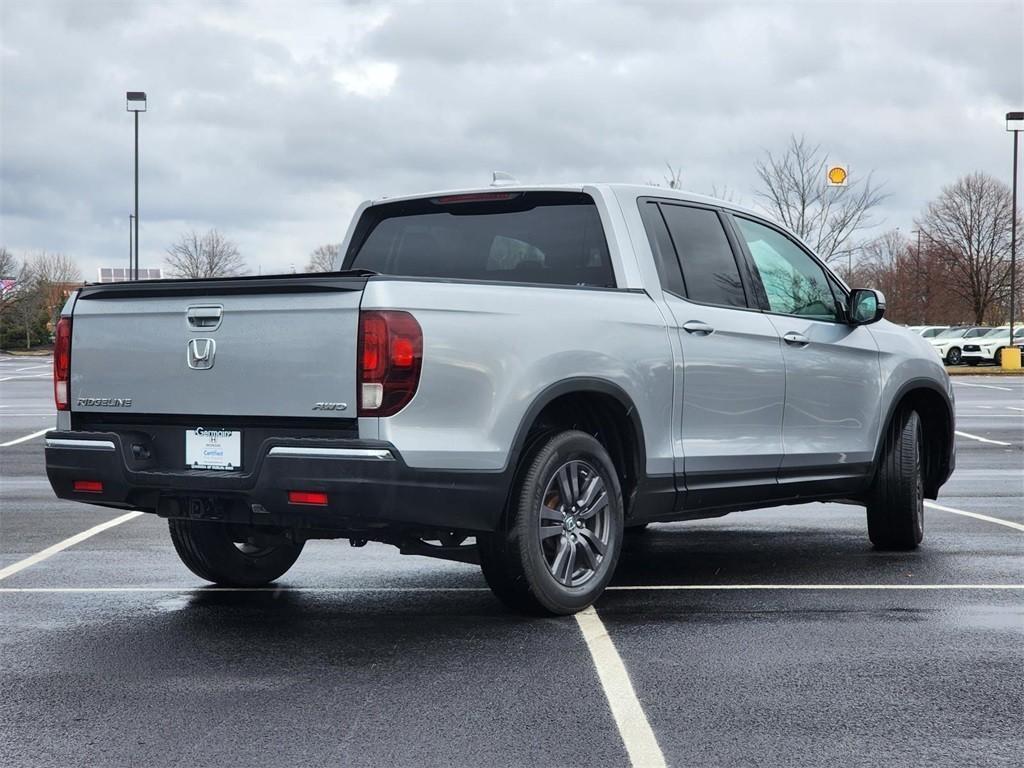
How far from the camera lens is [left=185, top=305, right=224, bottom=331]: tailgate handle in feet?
18.4

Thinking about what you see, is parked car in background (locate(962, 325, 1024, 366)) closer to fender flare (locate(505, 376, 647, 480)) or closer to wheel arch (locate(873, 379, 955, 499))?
wheel arch (locate(873, 379, 955, 499))

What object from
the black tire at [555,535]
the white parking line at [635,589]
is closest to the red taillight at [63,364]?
the white parking line at [635,589]

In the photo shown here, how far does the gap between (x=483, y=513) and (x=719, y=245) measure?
2444mm

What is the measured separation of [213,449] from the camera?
221 inches

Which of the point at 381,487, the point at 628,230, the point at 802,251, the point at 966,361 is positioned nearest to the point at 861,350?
the point at 802,251

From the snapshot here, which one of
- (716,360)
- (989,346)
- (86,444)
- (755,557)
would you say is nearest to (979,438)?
(755,557)

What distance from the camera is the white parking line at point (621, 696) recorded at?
4.12 metres

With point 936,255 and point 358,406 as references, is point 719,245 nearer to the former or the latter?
point 358,406

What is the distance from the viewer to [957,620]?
241 inches

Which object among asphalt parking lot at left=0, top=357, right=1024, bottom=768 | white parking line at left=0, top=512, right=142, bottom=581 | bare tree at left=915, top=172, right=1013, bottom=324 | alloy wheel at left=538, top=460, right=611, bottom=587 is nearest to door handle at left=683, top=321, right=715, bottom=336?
alloy wheel at left=538, top=460, right=611, bottom=587

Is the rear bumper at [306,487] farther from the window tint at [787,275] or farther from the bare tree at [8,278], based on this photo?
the bare tree at [8,278]

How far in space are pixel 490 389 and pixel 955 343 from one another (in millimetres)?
49048

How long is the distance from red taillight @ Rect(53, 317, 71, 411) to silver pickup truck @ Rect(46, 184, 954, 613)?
1cm

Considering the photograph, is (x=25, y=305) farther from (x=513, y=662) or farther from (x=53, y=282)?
(x=513, y=662)
